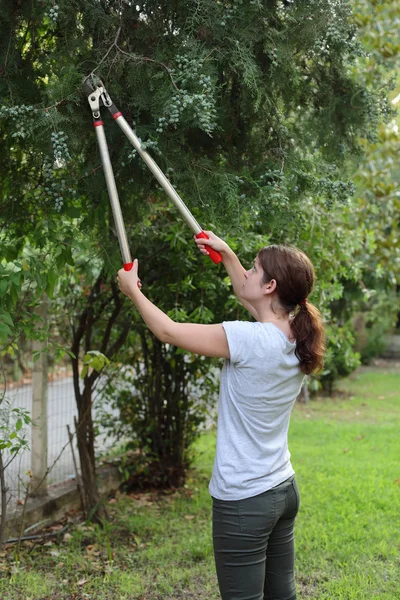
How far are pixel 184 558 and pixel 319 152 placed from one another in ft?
8.45

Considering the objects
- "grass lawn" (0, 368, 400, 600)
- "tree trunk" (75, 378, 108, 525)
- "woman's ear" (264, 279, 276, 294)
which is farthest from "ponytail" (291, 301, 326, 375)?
"tree trunk" (75, 378, 108, 525)

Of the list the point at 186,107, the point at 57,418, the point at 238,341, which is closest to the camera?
the point at 238,341

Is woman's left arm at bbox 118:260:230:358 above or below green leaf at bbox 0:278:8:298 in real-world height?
below

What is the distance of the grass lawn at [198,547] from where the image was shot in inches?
151

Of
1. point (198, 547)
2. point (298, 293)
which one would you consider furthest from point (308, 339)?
point (198, 547)

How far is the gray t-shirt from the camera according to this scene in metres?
2.36

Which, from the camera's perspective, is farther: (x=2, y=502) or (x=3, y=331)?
(x=2, y=502)

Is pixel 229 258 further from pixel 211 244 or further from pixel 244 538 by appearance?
pixel 244 538

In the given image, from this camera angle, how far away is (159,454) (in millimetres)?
5918

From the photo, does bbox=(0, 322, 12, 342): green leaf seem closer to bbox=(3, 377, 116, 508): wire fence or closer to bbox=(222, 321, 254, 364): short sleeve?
bbox=(222, 321, 254, 364): short sleeve

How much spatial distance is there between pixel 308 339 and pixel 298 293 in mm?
167

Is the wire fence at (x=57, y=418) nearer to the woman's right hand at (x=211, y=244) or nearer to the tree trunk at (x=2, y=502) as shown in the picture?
the tree trunk at (x=2, y=502)

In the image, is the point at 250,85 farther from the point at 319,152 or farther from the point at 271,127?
the point at 319,152

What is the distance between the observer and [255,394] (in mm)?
2391
